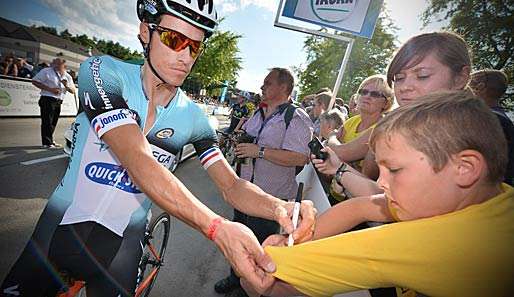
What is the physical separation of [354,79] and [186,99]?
85.3ft

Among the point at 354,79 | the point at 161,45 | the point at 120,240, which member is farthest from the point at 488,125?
the point at 354,79

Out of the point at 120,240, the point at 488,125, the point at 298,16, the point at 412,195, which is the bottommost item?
the point at 120,240

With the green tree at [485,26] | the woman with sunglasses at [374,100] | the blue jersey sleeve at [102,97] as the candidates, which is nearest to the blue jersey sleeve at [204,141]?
the blue jersey sleeve at [102,97]

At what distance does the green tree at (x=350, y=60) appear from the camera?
2497 centimetres

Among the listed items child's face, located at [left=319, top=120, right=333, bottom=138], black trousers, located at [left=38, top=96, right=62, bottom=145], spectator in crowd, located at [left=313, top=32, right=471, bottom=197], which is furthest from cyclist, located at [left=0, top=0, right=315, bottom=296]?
black trousers, located at [left=38, top=96, right=62, bottom=145]

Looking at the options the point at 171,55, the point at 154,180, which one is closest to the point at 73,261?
the point at 154,180

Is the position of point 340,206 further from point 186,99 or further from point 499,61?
point 499,61

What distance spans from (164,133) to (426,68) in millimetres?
1801

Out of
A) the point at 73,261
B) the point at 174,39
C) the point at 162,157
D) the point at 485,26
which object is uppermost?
the point at 485,26

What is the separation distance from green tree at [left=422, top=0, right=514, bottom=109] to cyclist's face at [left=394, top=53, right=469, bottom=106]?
11453 millimetres

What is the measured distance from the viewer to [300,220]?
1.62m

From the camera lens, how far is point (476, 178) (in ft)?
3.38

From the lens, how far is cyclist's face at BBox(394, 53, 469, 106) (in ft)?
6.09

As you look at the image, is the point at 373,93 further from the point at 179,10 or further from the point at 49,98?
the point at 49,98
